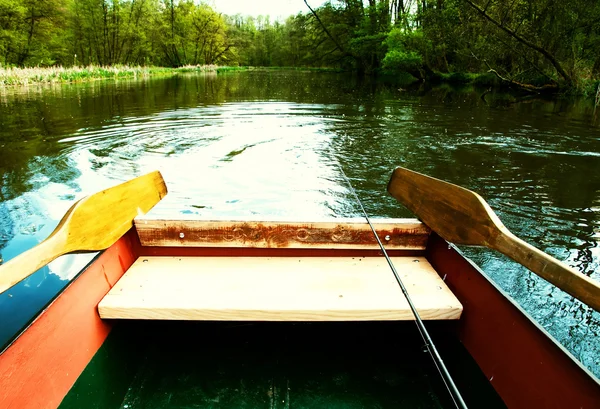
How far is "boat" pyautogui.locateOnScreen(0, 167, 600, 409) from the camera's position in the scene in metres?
1.37

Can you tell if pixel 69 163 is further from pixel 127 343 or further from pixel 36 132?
pixel 127 343

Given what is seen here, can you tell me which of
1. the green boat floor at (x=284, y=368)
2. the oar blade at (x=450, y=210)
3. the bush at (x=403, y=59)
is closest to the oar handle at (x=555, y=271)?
the oar blade at (x=450, y=210)

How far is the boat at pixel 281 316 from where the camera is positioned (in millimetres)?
1370

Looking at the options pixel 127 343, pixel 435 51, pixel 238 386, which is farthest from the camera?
pixel 435 51

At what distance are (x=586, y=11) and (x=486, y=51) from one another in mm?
4153

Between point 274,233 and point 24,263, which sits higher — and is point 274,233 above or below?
below

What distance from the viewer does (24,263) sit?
1.27 meters

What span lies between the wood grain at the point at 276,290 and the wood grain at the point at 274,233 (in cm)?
9

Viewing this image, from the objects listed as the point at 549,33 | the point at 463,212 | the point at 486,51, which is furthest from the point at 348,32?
the point at 463,212

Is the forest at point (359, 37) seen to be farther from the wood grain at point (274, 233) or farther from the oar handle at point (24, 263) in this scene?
the oar handle at point (24, 263)

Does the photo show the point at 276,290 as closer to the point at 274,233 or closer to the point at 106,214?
the point at 274,233

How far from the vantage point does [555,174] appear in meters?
5.55

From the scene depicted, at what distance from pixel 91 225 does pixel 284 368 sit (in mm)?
1160

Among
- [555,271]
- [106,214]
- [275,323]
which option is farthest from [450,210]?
[106,214]
